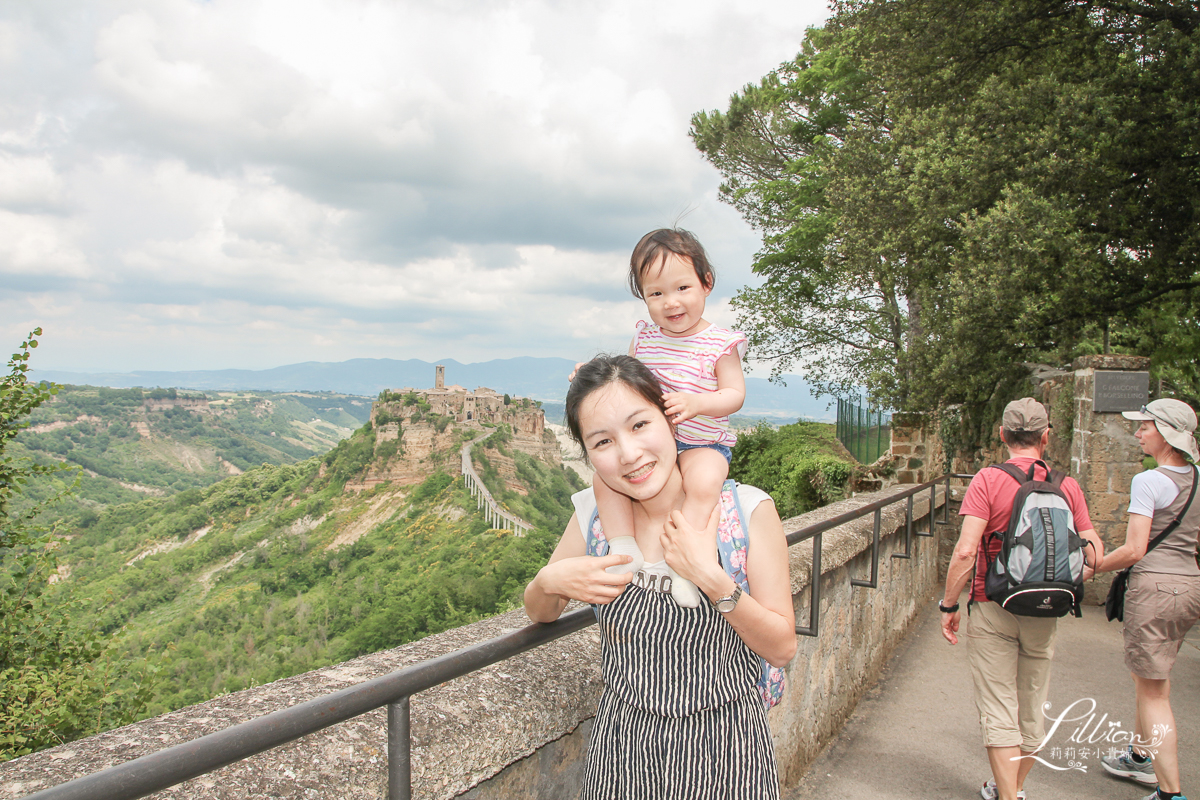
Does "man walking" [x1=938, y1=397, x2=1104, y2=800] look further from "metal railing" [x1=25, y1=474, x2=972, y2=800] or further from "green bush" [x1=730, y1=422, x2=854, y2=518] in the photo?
"green bush" [x1=730, y1=422, x2=854, y2=518]

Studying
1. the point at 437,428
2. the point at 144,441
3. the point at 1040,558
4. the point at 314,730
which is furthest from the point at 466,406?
the point at 314,730

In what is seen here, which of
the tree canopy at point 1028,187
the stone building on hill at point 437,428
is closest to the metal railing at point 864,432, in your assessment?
the tree canopy at point 1028,187

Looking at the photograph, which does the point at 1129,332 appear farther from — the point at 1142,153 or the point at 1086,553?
the point at 1086,553

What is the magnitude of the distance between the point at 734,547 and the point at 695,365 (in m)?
0.47

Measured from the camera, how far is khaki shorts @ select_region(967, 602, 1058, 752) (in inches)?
110

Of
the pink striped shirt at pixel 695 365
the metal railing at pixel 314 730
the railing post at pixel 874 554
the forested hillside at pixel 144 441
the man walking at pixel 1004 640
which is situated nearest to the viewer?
the metal railing at pixel 314 730

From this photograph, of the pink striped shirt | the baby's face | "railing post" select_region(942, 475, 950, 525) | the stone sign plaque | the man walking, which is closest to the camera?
the pink striped shirt

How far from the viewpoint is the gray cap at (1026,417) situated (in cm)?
296

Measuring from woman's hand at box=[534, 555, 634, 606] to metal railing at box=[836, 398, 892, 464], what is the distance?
37.2 ft

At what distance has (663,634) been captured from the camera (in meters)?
1.29

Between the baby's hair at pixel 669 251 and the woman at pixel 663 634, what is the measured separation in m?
0.42

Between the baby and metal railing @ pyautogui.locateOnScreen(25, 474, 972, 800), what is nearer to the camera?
metal railing @ pyautogui.locateOnScreen(25, 474, 972, 800)

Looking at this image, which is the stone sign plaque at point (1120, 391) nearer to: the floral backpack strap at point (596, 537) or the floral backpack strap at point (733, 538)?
the floral backpack strap at point (733, 538)

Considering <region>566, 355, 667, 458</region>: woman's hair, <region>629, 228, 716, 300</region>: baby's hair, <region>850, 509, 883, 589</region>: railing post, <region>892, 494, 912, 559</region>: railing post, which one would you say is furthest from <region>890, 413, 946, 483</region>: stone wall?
<region>566, 355, 667, 458</region>: woman's hair
